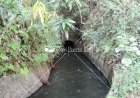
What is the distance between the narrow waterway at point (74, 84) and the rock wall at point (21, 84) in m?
0.26

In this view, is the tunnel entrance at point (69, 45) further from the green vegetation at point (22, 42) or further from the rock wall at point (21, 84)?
the rock wall at point (21, 84)

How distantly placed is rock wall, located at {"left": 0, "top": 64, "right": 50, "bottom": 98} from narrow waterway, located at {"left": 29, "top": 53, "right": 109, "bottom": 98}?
0.86 feet

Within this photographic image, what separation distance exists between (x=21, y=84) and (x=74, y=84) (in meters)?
2.25

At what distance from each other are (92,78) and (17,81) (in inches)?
133

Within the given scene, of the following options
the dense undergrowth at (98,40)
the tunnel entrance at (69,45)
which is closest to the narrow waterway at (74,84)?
the dense undergrowth at (98,40)

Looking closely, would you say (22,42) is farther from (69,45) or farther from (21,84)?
(69,45)

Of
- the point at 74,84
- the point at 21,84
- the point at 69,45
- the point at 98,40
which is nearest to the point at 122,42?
the point at 74,84

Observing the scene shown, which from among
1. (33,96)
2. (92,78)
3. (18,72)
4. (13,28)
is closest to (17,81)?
(18,72)

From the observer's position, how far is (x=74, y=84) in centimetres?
642

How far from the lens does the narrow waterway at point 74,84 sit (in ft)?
18.1

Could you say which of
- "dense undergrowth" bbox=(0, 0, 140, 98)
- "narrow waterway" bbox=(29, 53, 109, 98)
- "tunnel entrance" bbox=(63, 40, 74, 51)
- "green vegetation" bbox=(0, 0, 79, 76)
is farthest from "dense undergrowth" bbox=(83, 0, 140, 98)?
"tunnel entrance" bbox=(63, 40, 74, 51)

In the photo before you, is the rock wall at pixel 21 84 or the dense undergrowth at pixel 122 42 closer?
the dense undergrowth at pixel 122 42

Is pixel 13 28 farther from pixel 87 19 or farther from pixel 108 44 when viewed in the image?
pixel 87 19

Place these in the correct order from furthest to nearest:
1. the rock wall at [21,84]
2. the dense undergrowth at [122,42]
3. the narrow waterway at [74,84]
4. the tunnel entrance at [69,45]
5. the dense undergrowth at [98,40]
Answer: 1. the tunnel entrance at [69,45]
2. the narrow waterway at [74,84]
3. the rock wall at [21,84]
4. the dense undergrowth at [98,40]
5. the dense undergrowth at [122,42]
